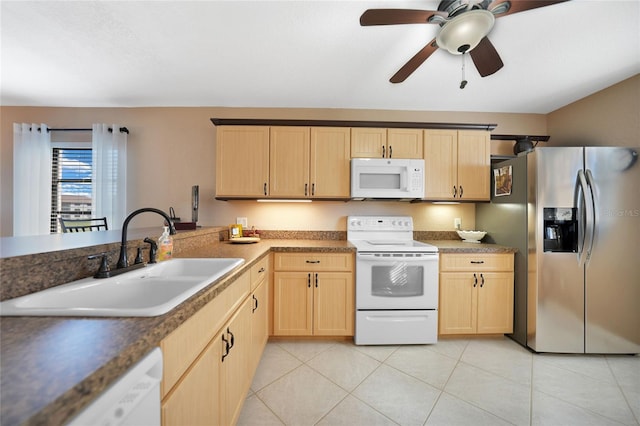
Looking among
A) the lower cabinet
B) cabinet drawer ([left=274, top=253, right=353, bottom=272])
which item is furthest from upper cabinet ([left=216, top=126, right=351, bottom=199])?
the lower cabinet

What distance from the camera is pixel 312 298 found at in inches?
87.3

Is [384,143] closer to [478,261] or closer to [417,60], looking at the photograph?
[417,60]

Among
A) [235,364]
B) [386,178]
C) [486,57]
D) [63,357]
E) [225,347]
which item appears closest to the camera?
[63,357]

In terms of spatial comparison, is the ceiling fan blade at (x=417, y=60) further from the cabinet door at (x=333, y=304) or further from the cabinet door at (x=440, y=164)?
the cabinet door at (x=333, y=304)

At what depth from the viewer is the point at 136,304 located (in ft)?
3.42

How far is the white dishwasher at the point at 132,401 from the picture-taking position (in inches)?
16.5

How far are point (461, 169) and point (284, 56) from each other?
6.88ft

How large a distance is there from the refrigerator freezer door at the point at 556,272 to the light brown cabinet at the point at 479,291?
0.76 feet

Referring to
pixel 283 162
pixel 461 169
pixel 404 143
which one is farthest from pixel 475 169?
pixel 283 162

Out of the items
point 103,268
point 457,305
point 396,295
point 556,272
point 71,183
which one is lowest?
point 457,305

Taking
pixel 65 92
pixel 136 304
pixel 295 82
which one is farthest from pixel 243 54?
pixel 65 92

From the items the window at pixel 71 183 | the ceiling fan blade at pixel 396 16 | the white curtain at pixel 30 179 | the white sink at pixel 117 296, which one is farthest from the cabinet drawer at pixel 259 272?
the white curtain at pixel 30 179

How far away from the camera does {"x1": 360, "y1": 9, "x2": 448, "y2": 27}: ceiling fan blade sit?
1.24 m

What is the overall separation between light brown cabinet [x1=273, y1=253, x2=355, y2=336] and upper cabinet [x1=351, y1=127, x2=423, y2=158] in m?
1.22
